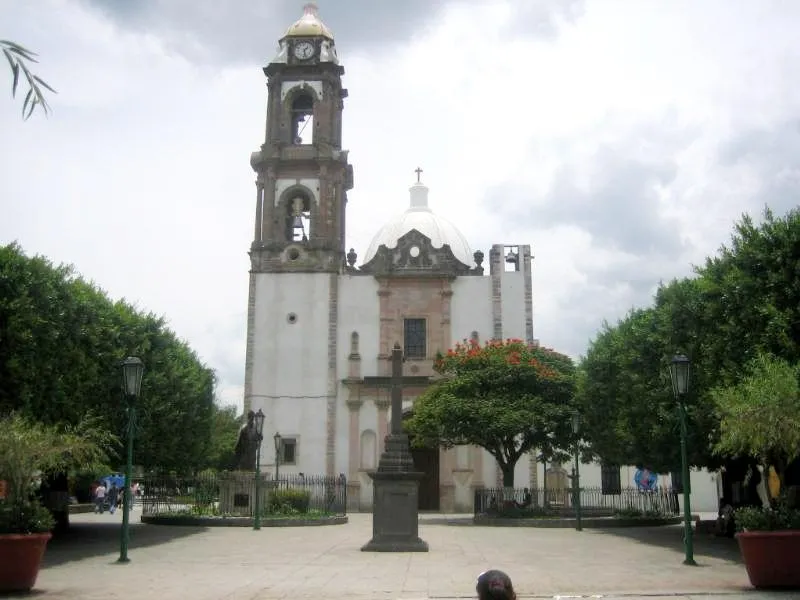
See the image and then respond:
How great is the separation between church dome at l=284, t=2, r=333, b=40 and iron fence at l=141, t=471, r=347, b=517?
2168cm

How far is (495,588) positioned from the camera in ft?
13.9

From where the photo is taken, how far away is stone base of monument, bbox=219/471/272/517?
88.8 feet

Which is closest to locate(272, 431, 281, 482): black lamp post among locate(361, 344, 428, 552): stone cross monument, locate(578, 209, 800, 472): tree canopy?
locate(578, 209, 800, 472): tree canopy

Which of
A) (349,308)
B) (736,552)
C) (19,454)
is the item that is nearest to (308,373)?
(349,308)

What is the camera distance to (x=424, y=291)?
3981 centimetres

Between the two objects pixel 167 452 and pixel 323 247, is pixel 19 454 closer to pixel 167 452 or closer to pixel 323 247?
pixel 167 452

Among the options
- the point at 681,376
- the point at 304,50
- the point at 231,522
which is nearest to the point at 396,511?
the point at 681,376

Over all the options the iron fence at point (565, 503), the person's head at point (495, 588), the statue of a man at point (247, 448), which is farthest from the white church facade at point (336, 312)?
the person's head at point (495, 588)

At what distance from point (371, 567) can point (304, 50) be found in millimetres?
32208

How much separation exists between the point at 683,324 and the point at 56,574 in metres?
12.9

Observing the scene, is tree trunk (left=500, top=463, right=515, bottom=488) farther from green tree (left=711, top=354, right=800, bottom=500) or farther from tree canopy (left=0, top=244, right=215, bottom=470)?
green tree (left=711, top=354, right=800, bottom=500)

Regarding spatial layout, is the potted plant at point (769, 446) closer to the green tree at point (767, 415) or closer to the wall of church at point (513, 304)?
the green tree at point (767, 415)

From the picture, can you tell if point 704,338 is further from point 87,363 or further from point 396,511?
point 87,363

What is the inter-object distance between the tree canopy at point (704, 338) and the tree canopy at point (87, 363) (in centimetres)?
1208
